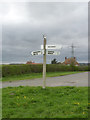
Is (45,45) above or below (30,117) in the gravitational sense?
above

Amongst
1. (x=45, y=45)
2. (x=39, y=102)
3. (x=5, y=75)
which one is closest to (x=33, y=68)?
(x=5, y=75)

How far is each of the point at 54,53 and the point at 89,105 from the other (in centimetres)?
324

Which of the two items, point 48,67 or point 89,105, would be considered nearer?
point 89,105

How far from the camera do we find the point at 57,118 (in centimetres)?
369

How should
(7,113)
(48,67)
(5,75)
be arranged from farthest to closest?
1. (48,67)
2. (5,75)
3. (7,113)

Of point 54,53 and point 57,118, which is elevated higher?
point 54,53

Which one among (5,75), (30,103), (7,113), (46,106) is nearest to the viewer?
(7,113)

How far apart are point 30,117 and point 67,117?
93cm

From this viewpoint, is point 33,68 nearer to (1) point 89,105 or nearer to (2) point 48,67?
(2) point 48,67

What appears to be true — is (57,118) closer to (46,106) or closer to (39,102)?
(46,106)

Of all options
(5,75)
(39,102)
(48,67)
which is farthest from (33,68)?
(39,102)

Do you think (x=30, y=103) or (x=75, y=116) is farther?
(x=30, y=103)

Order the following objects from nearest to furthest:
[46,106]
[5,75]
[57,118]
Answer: [57,118]
[46,106]
[5,75]

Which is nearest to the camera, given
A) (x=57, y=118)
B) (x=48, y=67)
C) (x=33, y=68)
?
(x=57, y=118)
